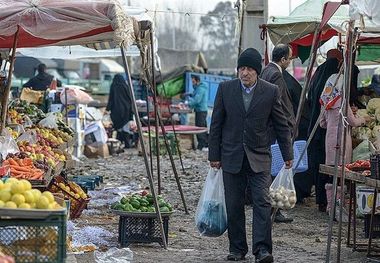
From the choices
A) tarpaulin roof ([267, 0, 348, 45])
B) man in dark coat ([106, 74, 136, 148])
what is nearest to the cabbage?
tarpaulin roof ([267, 0, 348, 45])

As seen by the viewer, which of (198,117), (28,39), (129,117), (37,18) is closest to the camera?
(37,18)

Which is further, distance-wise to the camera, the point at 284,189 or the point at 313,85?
the point at 313,85

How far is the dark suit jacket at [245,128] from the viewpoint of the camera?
881 cm

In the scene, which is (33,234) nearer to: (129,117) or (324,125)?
(324,125)

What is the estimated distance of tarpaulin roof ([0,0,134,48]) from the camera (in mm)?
9242

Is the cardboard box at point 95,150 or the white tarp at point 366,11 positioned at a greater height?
the white tarp at point 366,11

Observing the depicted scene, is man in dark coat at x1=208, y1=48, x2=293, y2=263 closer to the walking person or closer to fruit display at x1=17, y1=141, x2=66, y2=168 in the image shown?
fruit display at x1=17, y1=141, x2=66, y2=168

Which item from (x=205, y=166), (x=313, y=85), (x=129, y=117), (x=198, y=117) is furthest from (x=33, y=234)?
(x=198, y=117)

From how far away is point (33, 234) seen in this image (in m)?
5.74

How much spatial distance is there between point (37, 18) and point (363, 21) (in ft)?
10.9

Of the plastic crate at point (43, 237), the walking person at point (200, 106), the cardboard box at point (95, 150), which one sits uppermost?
the plastic crate at point (43, 237)

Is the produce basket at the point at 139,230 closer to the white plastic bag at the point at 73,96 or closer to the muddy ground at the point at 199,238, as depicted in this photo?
the muddy ground at the point at 199,238

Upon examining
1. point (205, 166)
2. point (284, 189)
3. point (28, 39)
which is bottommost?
point (205, 166)

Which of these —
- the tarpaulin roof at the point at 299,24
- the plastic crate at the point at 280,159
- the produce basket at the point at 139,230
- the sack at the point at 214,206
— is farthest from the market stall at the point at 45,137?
the tarpaulin roof at the point at 299,24
